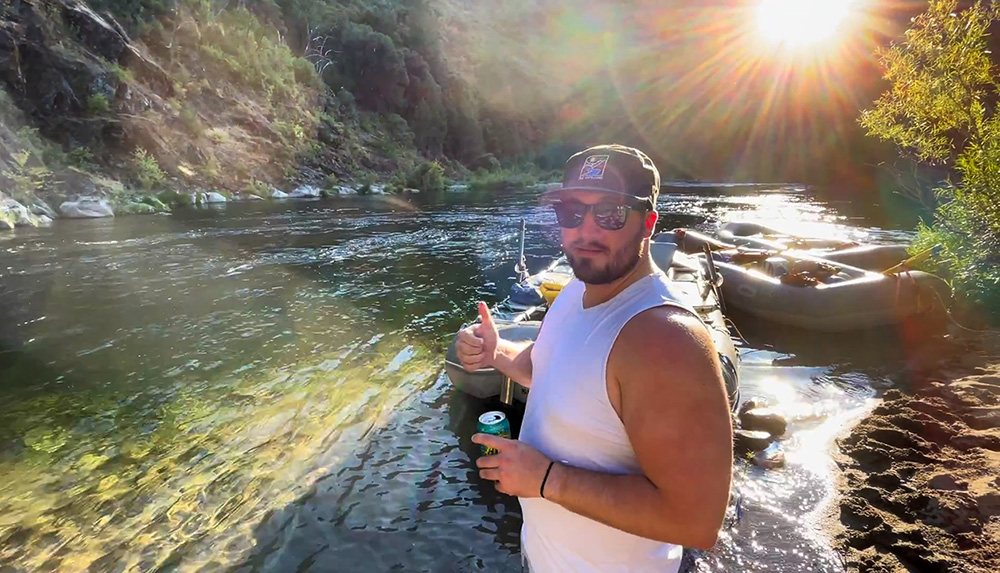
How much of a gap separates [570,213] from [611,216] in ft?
0.51

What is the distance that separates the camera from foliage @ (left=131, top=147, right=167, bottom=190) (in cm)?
2955

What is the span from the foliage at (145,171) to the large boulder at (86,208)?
16.9 ft

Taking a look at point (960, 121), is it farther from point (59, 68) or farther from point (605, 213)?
point (59, 68)

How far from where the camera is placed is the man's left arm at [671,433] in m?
1.36

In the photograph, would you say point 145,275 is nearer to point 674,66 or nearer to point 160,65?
point 160,65

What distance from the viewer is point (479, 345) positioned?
2.49 metres

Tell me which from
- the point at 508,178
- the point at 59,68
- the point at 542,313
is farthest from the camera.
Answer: the point at 508,178

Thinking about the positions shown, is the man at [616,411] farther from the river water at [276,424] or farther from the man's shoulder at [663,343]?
the river water at [276,424]

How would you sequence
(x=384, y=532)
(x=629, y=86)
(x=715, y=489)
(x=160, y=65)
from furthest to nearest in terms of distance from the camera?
(x=629, y=86), (x=160, y=65), (x=384, y=532), (x=715, y=489)

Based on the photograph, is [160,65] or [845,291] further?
[160,65]

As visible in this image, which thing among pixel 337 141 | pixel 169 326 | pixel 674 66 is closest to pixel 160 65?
pixel 337 141

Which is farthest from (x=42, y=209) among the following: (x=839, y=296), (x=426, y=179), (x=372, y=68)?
(x=372, y=68)

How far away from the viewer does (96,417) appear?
6.50m

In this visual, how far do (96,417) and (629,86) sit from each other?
415ft
